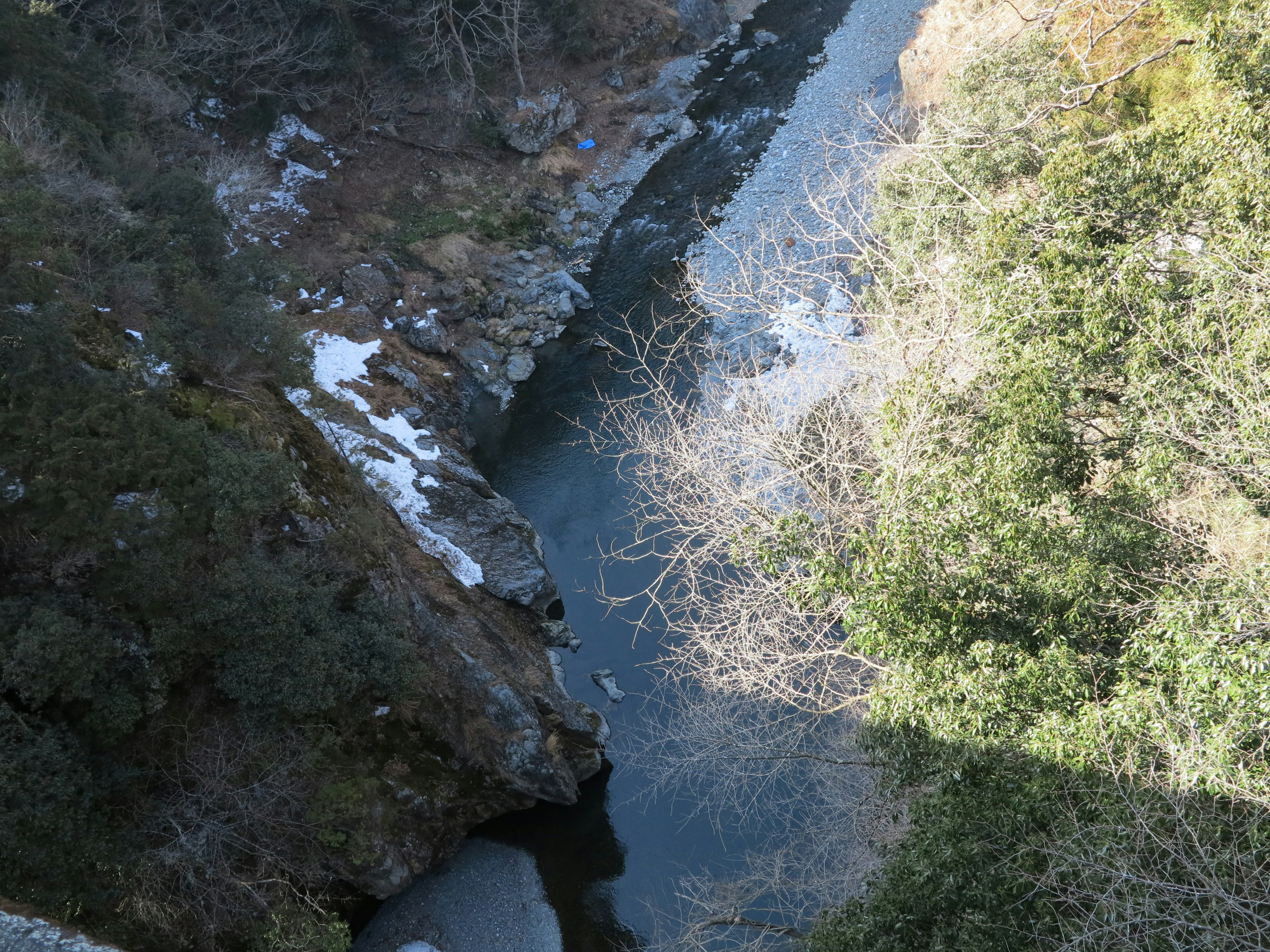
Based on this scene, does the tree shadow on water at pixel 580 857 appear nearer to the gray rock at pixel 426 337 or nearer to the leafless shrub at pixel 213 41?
the gray rock at pixel 426 337

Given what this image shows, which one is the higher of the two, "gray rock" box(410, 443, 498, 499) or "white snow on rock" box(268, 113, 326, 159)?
"white snow on rock" box(268, 113, 326, 159)

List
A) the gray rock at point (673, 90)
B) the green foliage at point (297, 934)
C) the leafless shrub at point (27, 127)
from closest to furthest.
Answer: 1. the green foliage at point (297, 934)
2. the leafless shrub at point (27, 127)
3. the gray rock at point (673, 90)

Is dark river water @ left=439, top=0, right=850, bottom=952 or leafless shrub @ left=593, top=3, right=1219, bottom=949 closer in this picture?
leafless shrub @ left=593, top=3, right=1219, bottom=949

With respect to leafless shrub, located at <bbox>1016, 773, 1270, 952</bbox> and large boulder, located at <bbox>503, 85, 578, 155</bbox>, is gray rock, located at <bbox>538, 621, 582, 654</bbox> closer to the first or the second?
leafless shrub, located at <bbox>1016, 773, 1270, 952</bbox>

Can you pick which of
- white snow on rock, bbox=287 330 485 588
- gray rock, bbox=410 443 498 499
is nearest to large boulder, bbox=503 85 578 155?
white snow on rock, bbox=287 330 485 588

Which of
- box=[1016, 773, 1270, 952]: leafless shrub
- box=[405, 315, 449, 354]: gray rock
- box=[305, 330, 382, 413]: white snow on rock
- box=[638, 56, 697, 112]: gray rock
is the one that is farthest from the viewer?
box=[638, 56, 697, 112]: gray rock

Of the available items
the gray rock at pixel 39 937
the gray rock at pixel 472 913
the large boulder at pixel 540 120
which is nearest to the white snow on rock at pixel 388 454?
the gray rock at pixel 472 913

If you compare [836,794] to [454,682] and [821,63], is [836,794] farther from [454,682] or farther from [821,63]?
[821,63]

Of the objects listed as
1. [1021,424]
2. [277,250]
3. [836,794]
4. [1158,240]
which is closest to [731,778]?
[836,794]
